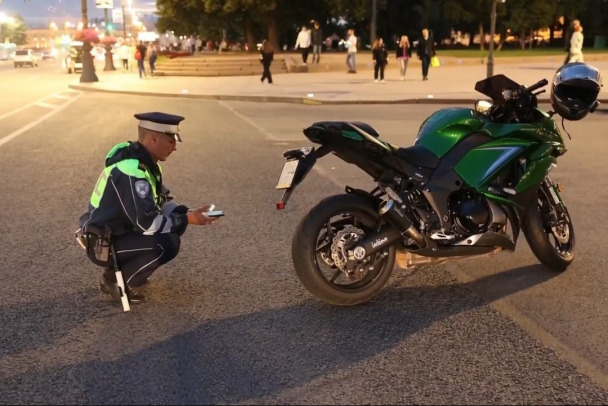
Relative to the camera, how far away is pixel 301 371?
3521 millimetres

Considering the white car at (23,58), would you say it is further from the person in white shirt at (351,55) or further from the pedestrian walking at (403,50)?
the pedestrian walking at (403,50)

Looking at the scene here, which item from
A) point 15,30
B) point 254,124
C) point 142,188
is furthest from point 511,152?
point 15,30

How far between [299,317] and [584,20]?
77.0m

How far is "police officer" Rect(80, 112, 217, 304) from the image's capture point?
13.9 feet

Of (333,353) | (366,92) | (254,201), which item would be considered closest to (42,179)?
(254,201)

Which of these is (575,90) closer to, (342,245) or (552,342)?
(552,342)

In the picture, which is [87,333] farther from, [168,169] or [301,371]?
[168,169]

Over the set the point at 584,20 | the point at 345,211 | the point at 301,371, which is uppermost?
the point at 584,20

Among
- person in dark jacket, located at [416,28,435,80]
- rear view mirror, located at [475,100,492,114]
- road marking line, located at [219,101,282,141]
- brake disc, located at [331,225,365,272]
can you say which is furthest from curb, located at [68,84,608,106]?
brake disc, located at [331,225,365,272]

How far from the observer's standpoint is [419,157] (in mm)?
4477

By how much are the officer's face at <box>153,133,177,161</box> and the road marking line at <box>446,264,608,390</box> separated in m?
2.26

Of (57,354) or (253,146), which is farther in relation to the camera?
(253,146)

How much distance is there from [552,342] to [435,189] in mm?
1173

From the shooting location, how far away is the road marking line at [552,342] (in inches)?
138
